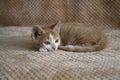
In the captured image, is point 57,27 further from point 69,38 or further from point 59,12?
point 59,12

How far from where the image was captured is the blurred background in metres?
2.05

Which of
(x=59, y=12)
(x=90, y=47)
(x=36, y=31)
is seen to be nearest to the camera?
(x=90, y=47)

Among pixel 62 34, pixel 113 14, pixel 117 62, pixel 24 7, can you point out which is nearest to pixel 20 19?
pixel 24 7

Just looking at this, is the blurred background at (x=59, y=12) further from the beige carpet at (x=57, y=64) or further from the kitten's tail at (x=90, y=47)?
the kitten's tail at (x=90, y=47)

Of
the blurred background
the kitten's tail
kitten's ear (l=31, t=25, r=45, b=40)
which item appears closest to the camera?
the kitten's tail

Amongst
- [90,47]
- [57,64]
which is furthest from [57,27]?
[57,64]

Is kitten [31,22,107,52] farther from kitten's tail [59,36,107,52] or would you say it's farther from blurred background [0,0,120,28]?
blurred background [0,0,120,28]

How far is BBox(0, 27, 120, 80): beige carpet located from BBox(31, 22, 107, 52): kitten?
7 centimetres

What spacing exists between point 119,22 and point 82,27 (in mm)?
548

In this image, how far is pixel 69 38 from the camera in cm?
162

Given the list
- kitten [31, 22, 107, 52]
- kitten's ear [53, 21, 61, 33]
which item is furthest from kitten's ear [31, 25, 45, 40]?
kitten's ear [53, 21, 61, 33]

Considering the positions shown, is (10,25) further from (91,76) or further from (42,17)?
(91,76)

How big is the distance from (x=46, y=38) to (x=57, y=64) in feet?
1.26

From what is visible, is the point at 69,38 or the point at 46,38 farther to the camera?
the point at 69,38
